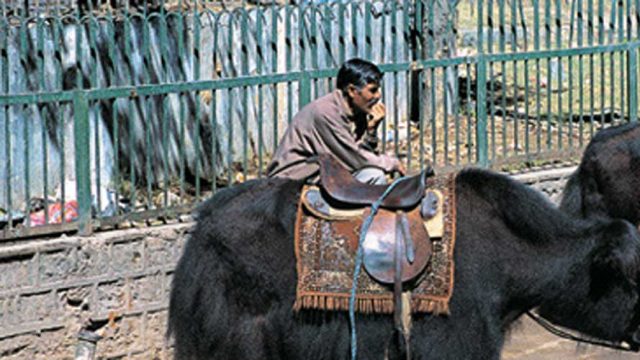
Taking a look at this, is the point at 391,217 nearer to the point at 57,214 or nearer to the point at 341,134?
the point at 341,134

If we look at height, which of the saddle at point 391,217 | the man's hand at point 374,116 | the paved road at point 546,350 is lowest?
the paved road at point 546,350

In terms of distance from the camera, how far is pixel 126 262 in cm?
761

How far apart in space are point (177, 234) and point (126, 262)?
Answer: 38cm

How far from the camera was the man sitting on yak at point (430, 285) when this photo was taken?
5.66 metres

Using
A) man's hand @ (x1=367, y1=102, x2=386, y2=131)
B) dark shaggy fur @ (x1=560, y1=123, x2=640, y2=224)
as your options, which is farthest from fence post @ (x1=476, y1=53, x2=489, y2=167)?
man's hand @ (x1=367, y1=102, x2=386, y2=131)

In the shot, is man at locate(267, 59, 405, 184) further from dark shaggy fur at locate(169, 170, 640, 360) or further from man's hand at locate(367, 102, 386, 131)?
dark shaggy fur at locate(169, 170, 640, 360)

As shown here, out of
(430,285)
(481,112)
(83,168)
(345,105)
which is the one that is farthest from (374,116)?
(481,112)

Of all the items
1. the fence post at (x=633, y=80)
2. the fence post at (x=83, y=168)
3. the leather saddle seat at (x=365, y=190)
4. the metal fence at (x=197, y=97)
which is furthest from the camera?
the fence post at (x=633, y=80)

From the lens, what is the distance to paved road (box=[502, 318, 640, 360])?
323 inches

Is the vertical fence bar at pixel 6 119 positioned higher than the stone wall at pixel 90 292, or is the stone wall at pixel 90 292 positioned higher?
the vertical fence bar at pixel 6 119

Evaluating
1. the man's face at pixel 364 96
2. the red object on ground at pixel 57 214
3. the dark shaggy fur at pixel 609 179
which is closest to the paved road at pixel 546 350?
the dark shaggy fur at pixel 609 179

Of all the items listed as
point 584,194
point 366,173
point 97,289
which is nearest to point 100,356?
point 97,289

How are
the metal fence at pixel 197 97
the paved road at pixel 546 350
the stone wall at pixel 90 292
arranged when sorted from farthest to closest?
the paved road at pixel 546 350 < the metal fence at pixel 197 97 < the stone wall at pixel 90 292

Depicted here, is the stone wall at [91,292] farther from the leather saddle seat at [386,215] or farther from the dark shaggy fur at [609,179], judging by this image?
the dark shaggy fur at [609,179]
